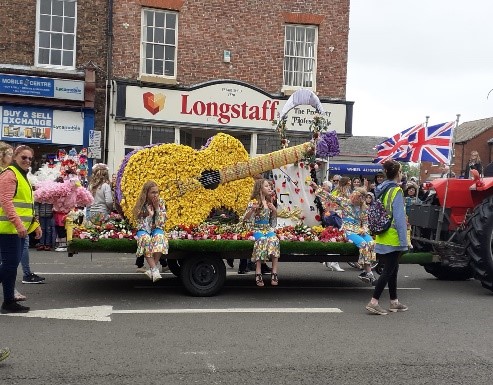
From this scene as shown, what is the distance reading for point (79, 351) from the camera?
546 centimetres

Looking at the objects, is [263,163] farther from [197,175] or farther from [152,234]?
[152,234]

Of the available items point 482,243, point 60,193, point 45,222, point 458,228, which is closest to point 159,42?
point 60,193

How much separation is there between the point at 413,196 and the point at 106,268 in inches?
275

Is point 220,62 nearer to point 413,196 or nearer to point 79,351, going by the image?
point 413,196

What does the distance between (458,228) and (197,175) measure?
13.1 feet

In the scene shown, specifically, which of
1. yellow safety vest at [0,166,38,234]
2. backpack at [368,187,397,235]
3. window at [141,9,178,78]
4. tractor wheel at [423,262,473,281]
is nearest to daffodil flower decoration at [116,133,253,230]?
yellow safety vest at [0,166,38,234]

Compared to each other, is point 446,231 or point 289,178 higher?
point 289,178

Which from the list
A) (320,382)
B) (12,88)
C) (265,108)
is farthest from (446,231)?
(12,88)

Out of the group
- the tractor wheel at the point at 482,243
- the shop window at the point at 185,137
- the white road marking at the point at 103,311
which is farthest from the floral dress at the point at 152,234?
the shop window at the point at 185,137

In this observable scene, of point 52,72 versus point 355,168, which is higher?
point 52,72

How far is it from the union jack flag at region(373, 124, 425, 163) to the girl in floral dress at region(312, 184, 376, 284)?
3318mm

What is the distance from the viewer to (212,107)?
59.2 feet

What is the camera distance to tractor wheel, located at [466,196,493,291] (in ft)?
27.4

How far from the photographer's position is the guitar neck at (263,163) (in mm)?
8820
